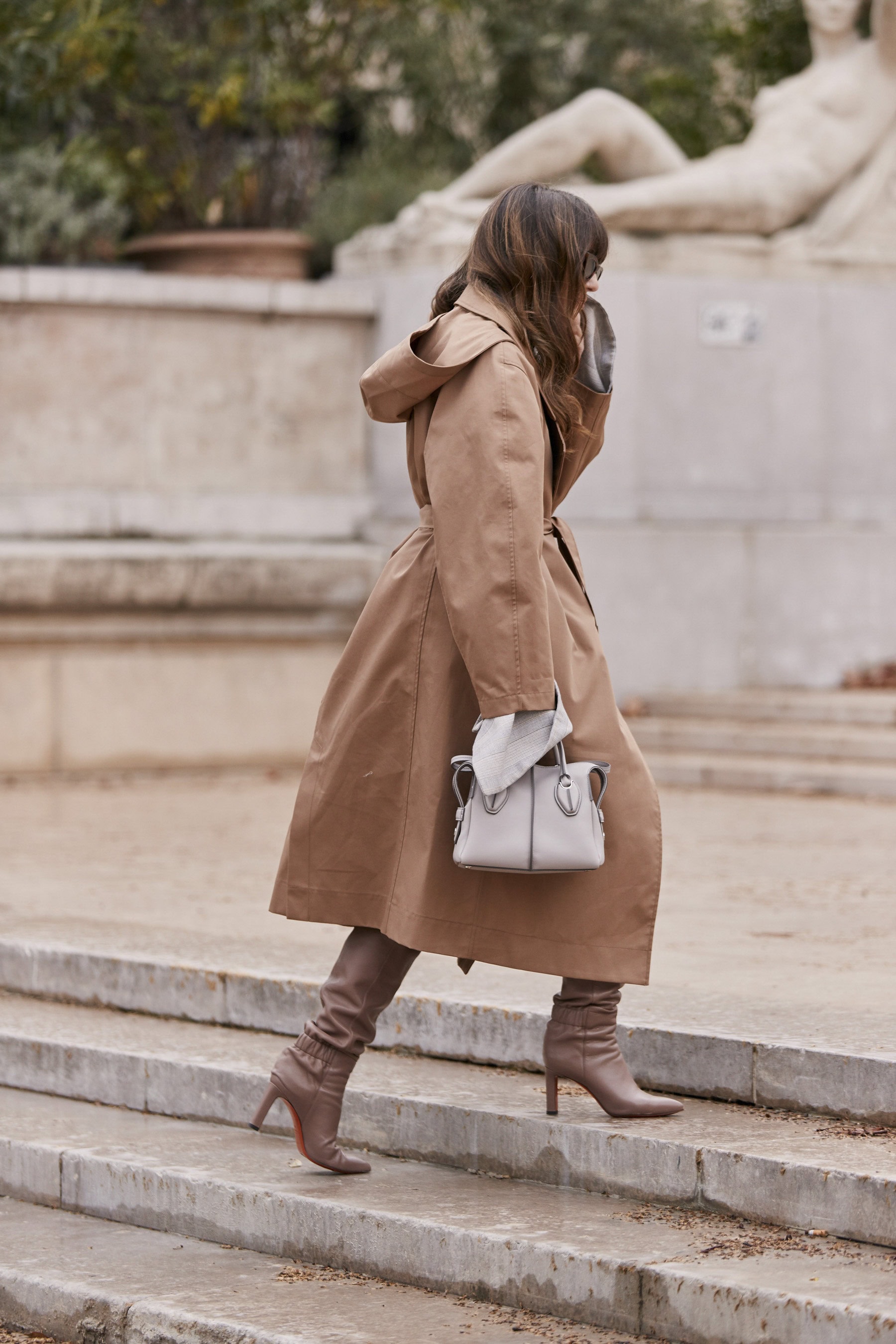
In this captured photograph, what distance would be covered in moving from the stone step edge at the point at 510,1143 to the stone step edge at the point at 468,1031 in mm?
221

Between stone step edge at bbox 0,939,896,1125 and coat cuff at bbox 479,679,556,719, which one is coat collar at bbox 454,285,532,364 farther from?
stone step edge at bbox 0,939,896,1125

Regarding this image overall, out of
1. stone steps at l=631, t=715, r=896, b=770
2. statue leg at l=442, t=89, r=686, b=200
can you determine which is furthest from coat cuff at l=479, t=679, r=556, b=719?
statue leg at l=442, t=89, r=686, b=200

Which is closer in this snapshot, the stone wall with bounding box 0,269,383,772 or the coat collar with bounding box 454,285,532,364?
the coat collar with bounding box 454,285,532,364

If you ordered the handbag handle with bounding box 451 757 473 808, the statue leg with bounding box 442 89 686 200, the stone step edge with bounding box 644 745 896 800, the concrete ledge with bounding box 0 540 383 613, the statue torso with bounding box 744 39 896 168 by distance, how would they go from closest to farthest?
the handbag handle with bounding box 451 757 473 808 < the stone step edge with bounding box 644 745 896 800 < the concrete ledge with bounding box 0 540 383 613 < the statue leg with bounding box 442 89 686 200 < the statue torso with bounding box 744 39 896 168

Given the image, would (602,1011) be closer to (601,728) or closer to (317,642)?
(601,728)

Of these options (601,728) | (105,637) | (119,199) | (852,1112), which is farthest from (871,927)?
(119,199)

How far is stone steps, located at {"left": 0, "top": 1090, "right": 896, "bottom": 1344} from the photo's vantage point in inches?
124

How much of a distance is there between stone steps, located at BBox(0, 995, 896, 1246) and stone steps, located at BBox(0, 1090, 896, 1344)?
4 centimetres

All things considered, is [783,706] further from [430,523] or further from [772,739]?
[430,523]

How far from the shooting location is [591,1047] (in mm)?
3693

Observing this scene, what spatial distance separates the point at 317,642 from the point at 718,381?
230 cm

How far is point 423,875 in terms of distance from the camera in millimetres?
3504

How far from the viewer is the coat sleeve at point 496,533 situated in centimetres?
337

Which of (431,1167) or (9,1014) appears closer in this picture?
(431,1167)
